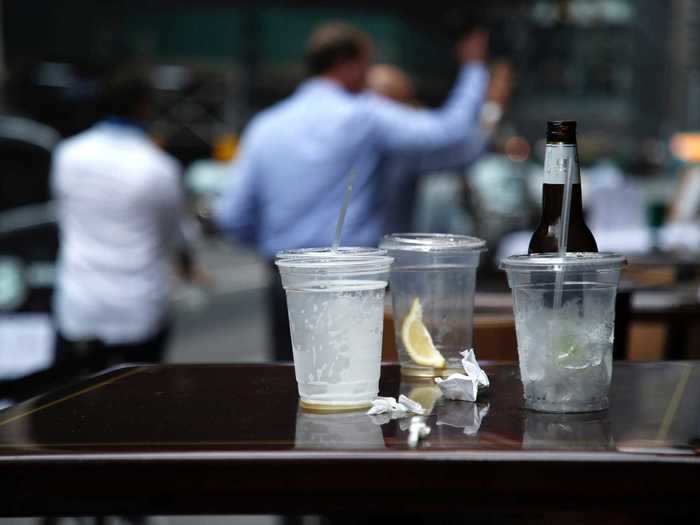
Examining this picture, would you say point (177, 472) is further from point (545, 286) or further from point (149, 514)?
point (545, 286)

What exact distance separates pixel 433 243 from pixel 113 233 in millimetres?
3240

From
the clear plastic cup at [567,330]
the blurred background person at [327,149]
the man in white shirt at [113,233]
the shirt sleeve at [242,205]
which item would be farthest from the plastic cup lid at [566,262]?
the man in white shirt at [113,233]

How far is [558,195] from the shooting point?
190cm

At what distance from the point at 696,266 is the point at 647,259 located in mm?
295

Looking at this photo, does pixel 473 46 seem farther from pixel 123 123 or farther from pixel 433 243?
pixel 433 243

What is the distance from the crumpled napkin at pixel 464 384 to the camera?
1.73 metres

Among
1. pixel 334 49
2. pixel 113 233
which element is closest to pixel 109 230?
pixel 113 233

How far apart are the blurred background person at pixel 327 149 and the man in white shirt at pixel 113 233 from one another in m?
0.43

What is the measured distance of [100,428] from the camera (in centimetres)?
159

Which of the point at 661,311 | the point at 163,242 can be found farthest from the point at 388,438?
the point at 163,242

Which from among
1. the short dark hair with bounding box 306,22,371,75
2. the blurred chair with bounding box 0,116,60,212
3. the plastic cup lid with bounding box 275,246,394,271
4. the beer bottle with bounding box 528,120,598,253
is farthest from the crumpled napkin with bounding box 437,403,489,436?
the blurred chair with bounding box 0,116,60,212

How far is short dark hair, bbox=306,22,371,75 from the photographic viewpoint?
189 inches

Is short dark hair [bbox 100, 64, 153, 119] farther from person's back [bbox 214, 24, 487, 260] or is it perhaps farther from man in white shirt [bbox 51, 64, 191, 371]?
person's back [bbox 214, 24, 487, 260]

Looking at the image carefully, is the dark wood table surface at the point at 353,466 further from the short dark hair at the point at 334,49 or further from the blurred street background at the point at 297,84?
the short dark hair at the point at 334,49
